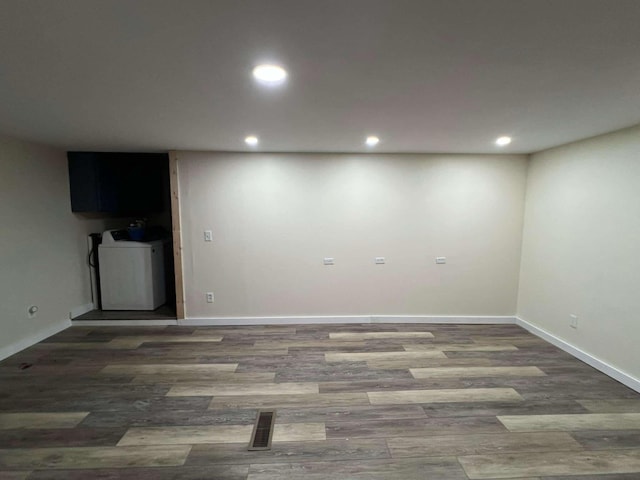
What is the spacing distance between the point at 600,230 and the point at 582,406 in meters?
1.57

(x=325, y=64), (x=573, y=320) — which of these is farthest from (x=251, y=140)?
(x=573, y=320)

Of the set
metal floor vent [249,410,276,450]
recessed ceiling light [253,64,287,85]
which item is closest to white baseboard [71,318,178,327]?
metal floor vent [249,410,276,450]

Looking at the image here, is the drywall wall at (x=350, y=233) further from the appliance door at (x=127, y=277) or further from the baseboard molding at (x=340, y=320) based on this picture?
the appliance door at (x=127, y=277)

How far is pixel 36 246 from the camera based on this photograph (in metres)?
3.28

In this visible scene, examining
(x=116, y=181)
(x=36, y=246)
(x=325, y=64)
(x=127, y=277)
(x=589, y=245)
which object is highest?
(x=325, y=64)

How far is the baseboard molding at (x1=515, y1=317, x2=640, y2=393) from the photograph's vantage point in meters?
2.50

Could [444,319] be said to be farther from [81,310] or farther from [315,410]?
[81,310]

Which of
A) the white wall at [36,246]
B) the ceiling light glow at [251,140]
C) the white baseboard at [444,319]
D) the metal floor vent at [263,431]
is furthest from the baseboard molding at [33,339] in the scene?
the white baseboard at [444,319]

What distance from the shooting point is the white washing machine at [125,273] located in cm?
399

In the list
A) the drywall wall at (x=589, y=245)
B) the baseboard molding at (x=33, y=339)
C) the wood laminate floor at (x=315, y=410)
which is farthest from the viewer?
→ the baseboard molding at (x=33, y=339)

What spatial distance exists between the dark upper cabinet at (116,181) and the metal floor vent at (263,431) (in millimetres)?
3481

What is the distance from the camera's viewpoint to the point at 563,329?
318cm

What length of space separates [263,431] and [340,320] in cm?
201

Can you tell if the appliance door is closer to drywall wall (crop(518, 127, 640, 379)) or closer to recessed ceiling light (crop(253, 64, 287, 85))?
recessed ceiling light (crop(253, 64, 287, 85))
